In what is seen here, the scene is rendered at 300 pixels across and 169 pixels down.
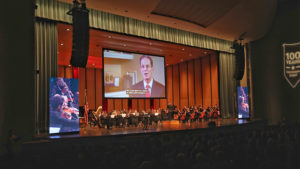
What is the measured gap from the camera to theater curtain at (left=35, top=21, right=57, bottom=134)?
7.58 meters

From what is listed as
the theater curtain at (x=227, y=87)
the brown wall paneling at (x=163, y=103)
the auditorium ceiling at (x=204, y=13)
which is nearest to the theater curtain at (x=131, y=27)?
the auditorium ceiling at (x=204, y=13)

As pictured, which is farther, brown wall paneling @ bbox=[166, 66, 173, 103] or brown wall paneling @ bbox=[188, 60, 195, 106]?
brown wall paneling @ bbox=[166, 66, 173, 103]

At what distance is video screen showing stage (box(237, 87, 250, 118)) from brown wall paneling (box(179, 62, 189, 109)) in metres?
4.63

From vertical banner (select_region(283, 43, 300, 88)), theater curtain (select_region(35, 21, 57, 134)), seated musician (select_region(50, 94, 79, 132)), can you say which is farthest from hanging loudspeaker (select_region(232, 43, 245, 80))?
theater curtain (select_region(35, 21, 57, 134))

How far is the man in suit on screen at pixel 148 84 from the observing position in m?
12.0

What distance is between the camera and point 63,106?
6.97 meters

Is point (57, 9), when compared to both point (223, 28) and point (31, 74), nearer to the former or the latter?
point (31, 74)

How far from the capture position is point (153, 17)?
934 centimetres

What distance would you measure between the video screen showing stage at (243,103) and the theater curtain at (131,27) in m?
2.69

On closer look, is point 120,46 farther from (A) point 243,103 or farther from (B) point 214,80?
(A) point 243,103

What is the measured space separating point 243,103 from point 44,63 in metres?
9.36

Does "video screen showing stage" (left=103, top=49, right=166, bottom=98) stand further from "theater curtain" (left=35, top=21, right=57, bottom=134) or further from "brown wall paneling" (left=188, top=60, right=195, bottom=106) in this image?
"brown wall paneling" (left=188, top=60, right=195, bottom=106)

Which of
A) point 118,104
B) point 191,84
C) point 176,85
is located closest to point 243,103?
point 191,84

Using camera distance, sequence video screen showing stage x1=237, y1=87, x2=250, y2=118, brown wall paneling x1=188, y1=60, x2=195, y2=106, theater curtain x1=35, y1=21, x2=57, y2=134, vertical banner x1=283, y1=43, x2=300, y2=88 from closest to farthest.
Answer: theater curtain x1=35, y1=21, x2=57, y2=134 < vertical banner x1=283, y1=43, x2=300, y2=88 < video screen showing stage x1=237, y1=87, x2=250, y2=118 < brown wall paneling x1=188, y1=60, x2=195, y2=106
